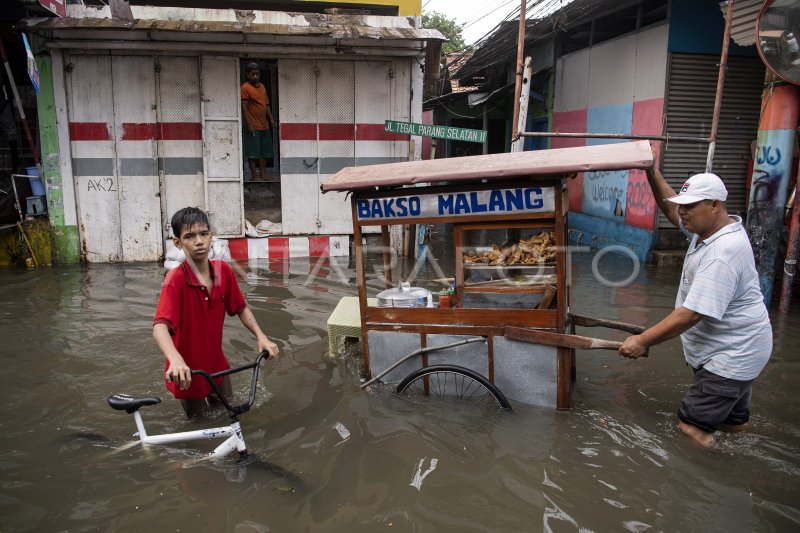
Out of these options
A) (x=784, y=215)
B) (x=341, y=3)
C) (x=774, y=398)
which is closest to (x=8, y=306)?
(x=341, y=3)

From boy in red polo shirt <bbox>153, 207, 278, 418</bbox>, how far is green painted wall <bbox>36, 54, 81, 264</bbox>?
724cm

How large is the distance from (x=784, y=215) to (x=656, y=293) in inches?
72.3

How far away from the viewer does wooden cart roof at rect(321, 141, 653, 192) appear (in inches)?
146

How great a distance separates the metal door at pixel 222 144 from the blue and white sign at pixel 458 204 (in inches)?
250

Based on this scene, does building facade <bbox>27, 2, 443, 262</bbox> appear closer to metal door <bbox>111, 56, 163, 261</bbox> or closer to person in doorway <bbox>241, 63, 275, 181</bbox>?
metal door <bbox>111, 56, 163, 261</bbox>

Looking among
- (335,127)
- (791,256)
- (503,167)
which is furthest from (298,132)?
(791,256)

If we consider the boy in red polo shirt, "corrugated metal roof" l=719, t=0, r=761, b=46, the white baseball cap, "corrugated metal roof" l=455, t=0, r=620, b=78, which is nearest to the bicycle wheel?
the boy in red polo shirt

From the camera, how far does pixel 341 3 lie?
33.0ft

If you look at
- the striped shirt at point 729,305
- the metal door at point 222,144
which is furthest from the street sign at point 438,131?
the striped shirt at point 729,305

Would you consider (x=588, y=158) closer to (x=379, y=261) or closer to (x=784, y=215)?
(x=784, y=215)

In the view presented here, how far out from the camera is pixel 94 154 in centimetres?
983

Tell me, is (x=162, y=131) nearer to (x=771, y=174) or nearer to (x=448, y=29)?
(x=771, y=174)

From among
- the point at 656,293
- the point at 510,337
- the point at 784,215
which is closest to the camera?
the point at 510,337

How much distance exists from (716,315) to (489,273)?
181cm
